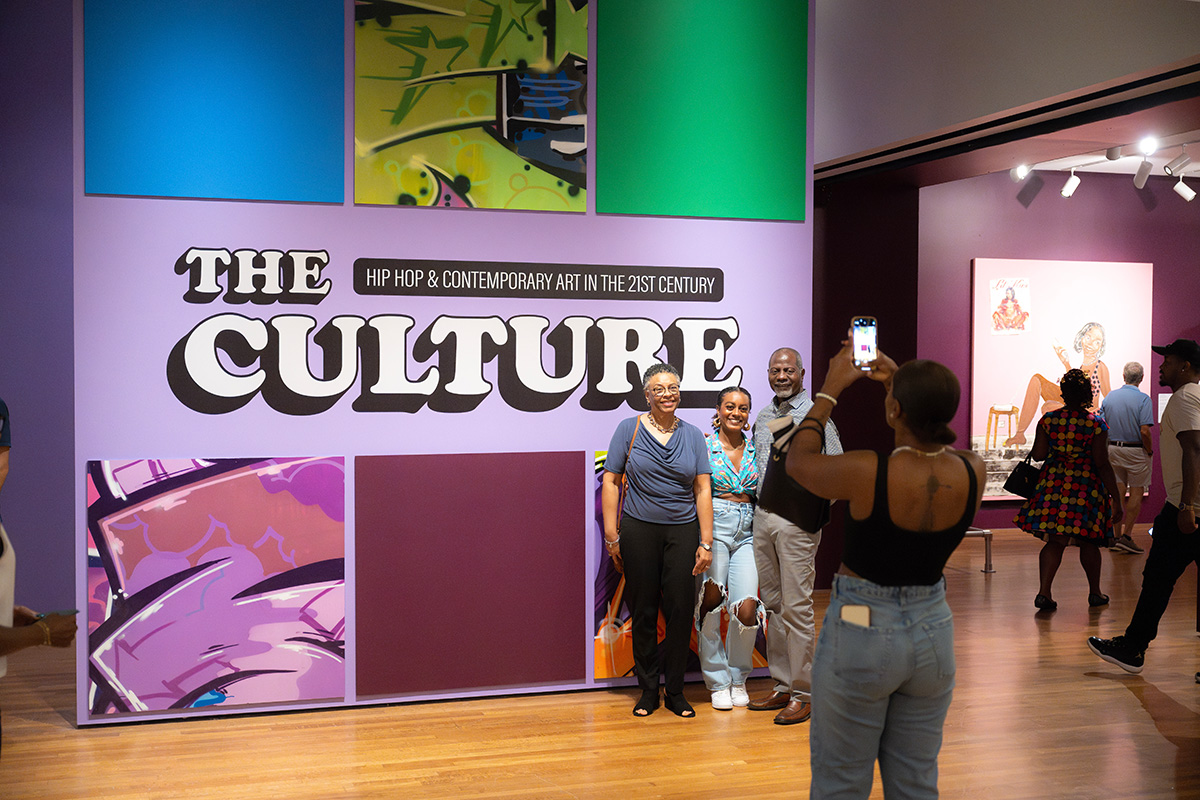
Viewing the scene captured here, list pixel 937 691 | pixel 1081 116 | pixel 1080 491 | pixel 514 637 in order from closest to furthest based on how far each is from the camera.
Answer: pixel 937 691 < pixel 514 637 < pixel 1081 116 < pixel 1080 491

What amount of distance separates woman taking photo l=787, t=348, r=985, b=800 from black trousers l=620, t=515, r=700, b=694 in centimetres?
230

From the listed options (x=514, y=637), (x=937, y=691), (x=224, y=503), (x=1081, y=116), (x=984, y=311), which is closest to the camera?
(x=937, y=691)

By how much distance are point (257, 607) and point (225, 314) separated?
4.59 ft

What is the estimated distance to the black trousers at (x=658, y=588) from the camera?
4770 millimetres

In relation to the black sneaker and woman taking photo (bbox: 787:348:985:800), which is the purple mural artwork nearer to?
woman taking photo (bbox: 787:348:985:800)

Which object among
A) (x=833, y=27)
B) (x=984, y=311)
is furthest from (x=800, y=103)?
(x=984, y=311)

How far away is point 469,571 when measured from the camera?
4.98m

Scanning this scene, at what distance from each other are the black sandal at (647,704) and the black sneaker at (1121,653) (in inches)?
94.1

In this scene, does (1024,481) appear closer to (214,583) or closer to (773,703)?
(773,703)

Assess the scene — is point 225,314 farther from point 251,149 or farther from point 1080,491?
point 1080,491

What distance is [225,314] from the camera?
4.70m

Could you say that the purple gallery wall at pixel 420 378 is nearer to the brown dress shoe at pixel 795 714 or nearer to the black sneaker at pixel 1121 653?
the brown dress shoe at pixel 795 714

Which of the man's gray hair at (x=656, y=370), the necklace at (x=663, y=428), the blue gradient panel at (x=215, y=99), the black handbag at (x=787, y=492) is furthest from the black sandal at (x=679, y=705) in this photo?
the blue gradient panel at (x=215, y=99)

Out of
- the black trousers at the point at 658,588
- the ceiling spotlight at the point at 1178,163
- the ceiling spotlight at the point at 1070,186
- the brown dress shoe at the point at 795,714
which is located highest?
the ceiling spotlight at the point at 1178,163
